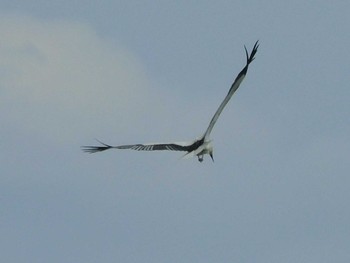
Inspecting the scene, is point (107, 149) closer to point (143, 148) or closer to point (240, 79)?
point (143, 148)

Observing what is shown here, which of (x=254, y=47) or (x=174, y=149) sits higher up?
(x=254, y=47)

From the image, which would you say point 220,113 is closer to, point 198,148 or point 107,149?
point 198,148

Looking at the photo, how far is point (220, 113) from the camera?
57281 millimetres

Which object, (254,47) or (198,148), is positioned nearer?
(198,148)

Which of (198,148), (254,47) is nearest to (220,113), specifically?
(198,148)

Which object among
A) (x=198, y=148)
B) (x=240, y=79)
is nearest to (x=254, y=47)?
(x=240, y=79)

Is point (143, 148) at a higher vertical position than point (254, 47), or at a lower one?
lower

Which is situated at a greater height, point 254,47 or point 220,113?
point 254,47

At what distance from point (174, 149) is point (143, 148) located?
2.05m

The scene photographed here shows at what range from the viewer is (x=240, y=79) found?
5888cm

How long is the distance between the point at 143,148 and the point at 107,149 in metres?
2.78

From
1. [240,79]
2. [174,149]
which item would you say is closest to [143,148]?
[174,149]

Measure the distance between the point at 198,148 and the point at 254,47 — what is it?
333 inches

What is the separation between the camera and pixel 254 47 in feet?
202
